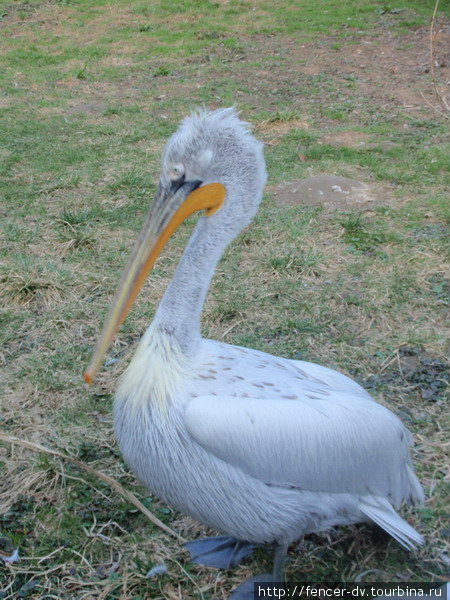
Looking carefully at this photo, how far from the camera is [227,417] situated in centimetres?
178

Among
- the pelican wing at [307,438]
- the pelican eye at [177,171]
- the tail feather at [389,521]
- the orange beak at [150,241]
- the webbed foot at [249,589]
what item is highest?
the pelican eye at [177,171]

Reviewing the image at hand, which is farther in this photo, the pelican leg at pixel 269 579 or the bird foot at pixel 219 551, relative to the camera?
the bird foot at pixel 219 551

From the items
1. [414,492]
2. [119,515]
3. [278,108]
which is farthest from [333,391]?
[278,108]

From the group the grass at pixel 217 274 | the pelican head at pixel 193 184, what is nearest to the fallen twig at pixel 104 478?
the grass at pixel 217 274

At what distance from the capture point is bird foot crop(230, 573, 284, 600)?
2.02 metres

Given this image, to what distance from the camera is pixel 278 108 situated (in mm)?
6641

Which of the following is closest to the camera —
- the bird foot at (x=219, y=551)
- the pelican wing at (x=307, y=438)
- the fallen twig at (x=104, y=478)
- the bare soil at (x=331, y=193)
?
the pelican wing at (x=307, y=438)

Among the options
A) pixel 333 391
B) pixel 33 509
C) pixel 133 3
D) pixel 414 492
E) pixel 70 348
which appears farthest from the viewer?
pixel 133 3

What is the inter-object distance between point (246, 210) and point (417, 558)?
141 centimetres

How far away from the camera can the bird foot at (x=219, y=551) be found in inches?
84.6

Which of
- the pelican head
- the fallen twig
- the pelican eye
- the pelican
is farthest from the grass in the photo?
the pelican eye

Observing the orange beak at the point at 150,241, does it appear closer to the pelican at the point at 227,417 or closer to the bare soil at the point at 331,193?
the pelican at the point at 227,417

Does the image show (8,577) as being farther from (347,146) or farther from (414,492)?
(347,146)

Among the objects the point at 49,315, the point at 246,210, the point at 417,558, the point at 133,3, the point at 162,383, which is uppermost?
the point at 133,3
